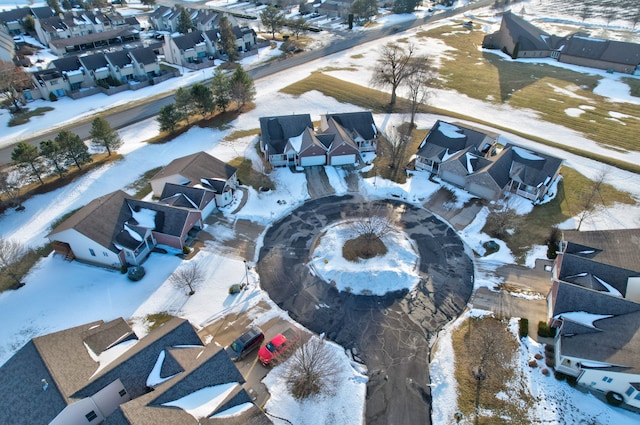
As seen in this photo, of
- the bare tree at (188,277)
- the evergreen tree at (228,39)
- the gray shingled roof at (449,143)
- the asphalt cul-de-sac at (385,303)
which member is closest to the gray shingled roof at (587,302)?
the asphalt cul-de-sac at (385,303)

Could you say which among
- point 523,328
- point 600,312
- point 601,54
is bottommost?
point 601,54

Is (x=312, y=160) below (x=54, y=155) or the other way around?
below

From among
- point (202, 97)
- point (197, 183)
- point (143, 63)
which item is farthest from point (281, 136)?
point (143, 63)

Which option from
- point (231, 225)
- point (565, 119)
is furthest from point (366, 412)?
point (565, 119)

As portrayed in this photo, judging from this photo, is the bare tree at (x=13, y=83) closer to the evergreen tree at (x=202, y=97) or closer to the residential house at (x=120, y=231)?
the evergreen tree at (x=202, y=97)

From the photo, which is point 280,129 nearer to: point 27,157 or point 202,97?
point 202,97

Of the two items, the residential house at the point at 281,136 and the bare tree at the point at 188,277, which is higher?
the residential house at the point at 281,136
